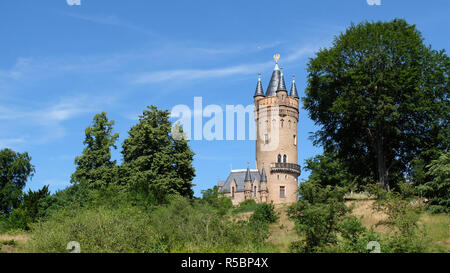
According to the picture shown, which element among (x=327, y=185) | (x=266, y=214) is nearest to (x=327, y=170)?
(x=266, y=214)

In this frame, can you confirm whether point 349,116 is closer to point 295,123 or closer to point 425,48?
point 425,48

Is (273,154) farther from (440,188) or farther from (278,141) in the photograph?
(440,188)

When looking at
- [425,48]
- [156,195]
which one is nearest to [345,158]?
[425,48]

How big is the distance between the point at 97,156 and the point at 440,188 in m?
30.1

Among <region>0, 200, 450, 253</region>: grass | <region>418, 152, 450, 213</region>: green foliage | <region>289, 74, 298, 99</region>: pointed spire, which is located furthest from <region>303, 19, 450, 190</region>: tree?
<region>289, 74, 298, 99</region>: pointed spire

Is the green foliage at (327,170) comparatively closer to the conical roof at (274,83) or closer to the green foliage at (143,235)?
the conical roof at (274,83)

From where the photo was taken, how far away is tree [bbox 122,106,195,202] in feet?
143

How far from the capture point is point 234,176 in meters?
78.6

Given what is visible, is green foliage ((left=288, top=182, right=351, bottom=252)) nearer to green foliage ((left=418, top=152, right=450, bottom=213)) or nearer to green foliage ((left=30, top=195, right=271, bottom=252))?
green foliage ((left=30, top=195, right=271, bottom=252))

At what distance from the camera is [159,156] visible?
44.0 m

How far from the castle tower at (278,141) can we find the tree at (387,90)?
116 feet

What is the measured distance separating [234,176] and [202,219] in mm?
56770

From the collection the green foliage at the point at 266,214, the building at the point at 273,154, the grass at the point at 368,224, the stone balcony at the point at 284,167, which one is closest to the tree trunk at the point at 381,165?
the grass at the point at 368,224

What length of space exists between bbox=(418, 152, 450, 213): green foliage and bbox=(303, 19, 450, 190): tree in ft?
11.4
